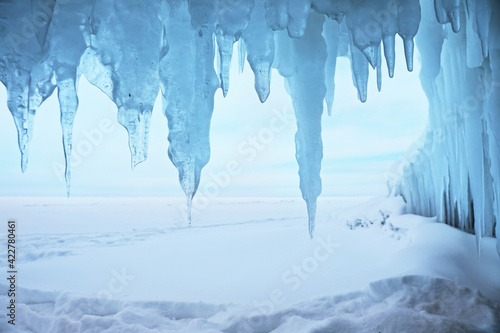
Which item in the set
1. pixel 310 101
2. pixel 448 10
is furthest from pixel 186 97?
pixel 448 10

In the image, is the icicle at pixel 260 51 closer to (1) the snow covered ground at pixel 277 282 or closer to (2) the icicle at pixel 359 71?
(2) the icicle at pixel 359 71

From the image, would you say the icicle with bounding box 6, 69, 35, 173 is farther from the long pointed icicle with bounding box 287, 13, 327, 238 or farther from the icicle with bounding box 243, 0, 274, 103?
the long pointed icicle with bounding box 287, 13, 327, 238

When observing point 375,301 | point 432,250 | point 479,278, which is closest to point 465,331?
point 375,301

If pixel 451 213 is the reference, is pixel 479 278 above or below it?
below

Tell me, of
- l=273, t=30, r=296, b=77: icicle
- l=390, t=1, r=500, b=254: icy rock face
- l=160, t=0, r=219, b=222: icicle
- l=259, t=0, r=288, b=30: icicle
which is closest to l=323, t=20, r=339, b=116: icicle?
l=273, t=30, r=296, b=77: icicle

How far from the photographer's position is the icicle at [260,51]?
2873mm

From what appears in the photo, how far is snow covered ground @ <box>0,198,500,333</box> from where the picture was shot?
3439 millimetres

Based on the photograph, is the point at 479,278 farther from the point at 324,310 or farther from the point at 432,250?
the point at 324,310

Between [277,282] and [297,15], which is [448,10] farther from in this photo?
[277,282]

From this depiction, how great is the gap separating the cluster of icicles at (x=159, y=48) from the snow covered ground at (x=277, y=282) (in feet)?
5.95

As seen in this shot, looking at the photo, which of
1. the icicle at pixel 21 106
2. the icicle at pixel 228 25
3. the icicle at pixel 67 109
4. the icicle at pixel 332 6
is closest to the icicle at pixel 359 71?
the icicle at pixel 332 6

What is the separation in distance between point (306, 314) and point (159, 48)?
9.76ft

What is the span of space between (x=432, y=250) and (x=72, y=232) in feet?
33.5

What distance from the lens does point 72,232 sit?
10.8m
